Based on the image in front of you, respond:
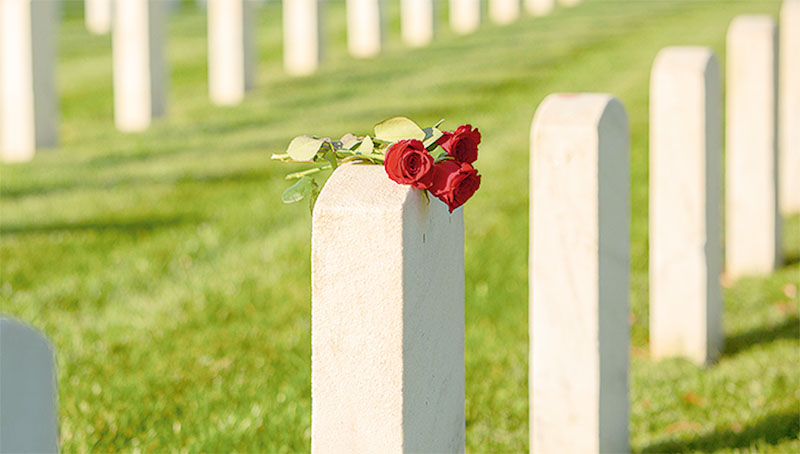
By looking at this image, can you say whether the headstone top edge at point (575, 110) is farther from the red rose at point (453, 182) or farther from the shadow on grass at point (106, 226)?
the shadow on grass at point (106, 226)

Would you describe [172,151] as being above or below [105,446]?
above

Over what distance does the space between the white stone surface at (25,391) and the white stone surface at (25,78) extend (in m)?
7.99

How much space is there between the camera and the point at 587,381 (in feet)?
12.4

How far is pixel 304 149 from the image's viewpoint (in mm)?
2686

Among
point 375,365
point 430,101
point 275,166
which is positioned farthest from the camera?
point 430,101

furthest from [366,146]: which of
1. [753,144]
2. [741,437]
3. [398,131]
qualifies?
[753,144]

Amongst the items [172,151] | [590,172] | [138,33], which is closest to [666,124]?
[590,172]

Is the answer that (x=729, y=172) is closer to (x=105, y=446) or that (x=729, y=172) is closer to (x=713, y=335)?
(x=713, y=335)

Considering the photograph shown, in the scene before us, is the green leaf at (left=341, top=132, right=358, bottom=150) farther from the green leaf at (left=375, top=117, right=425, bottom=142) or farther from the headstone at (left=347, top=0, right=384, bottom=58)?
the headstone at (left=347, top=0, right=384, bottom=58)

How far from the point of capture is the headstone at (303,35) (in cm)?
1438

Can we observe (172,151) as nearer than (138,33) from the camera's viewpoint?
Yes

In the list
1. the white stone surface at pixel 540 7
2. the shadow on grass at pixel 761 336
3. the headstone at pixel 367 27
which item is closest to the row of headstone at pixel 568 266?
the shadow on grass at pixel 761 336

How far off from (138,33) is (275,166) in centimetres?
255

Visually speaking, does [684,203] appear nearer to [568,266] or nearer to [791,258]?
[568,266]
